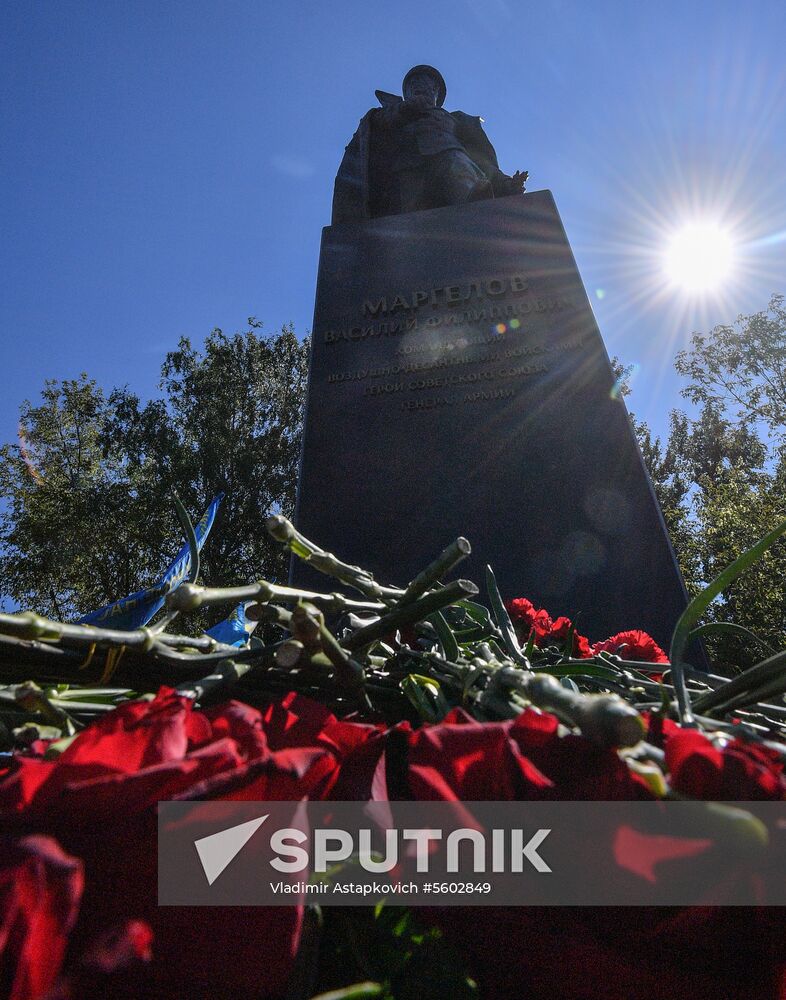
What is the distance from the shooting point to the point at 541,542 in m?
3.02

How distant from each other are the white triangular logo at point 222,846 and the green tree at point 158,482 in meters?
13.4

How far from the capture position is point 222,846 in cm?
25

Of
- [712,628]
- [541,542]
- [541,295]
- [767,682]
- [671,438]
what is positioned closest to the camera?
[767,682]

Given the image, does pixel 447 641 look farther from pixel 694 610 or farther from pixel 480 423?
pixel 480 423

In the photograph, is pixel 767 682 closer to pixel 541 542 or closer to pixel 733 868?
pixel 733 868

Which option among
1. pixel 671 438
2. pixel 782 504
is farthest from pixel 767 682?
pixel 671 438

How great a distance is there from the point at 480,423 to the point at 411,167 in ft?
11.3

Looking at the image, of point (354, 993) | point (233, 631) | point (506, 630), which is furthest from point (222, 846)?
point (233, 631)

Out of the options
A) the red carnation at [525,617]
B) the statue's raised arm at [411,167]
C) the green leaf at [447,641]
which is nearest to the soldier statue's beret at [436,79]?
the statue's raised arm at [411,167]

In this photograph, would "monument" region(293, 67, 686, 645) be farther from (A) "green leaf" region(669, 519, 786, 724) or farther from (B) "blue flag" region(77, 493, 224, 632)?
(A) "green leaf" region(669, 519, 786, 724)

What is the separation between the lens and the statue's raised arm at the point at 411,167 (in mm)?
5406

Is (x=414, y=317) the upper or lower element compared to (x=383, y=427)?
upper

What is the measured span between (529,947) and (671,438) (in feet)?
74.2

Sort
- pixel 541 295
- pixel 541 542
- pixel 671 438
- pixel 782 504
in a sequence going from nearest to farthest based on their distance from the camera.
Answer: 1. pixel 541 542
2. pixel 541 295
3. pixel 782 504
4. pixel 671 438
